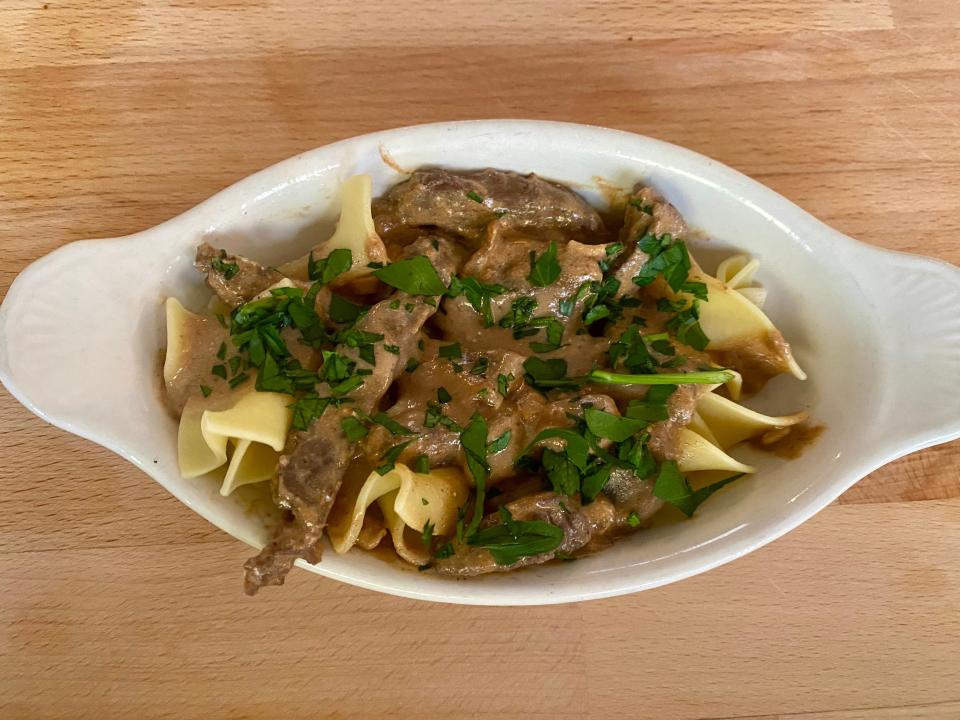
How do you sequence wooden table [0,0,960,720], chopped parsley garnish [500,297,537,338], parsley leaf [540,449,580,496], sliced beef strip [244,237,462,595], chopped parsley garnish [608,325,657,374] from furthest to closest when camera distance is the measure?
wooden table [0,0,960,720] < chopped parsley garnish [500,297,537,338] < chopped parsley garnish [608,325,657,374] < parsley leaf [540,449,580,496] < sliced beef strip [244,237,462,595]

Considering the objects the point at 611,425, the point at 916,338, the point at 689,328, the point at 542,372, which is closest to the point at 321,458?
the point at 542,372

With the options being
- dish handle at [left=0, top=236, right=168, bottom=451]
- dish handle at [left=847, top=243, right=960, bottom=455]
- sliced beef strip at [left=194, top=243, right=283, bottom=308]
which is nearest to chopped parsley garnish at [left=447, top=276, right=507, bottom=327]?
sliced beef strip at [left=194, top=243, right=283, bottom=308]

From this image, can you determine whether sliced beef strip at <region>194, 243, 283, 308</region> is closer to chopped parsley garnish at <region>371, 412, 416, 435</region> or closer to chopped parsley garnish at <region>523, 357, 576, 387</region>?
chopped parsley garnish at <region>371, 412, 416, 435</region>

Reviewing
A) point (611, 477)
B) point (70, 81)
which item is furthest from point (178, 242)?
point (611, 477)

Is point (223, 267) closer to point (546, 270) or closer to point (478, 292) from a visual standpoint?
point (478, 292)

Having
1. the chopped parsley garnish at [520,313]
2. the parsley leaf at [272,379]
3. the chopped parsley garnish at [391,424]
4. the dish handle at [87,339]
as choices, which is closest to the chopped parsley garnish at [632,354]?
the chopped parsley garnish at [520,313]
